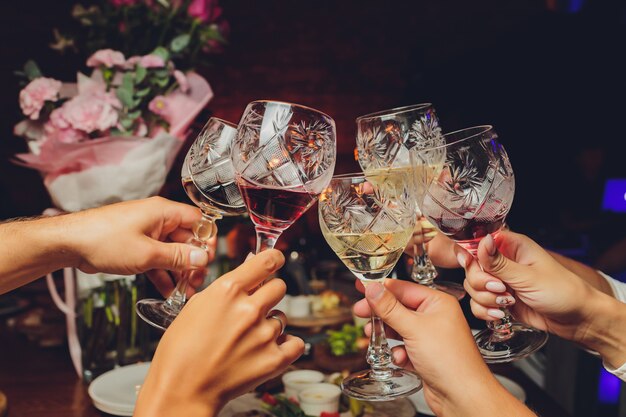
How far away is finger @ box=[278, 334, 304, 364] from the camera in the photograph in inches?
37.4

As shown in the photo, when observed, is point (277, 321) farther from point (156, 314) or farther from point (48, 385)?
point (48, 385)

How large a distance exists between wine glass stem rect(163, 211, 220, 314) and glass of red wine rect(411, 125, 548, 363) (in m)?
0.49

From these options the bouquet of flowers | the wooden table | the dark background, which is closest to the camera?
the wooden table

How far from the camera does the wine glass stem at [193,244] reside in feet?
4.05

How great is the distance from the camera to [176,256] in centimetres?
120

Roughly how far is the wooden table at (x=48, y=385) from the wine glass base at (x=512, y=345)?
1.13 ft

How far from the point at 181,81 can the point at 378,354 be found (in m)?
1.21

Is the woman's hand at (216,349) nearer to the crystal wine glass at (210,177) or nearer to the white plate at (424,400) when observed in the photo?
the crystal wine glass at (210,177)

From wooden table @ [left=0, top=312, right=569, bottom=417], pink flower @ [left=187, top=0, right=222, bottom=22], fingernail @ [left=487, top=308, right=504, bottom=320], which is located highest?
pink flower @ [left=187, top=0, right=222, bottom=22]

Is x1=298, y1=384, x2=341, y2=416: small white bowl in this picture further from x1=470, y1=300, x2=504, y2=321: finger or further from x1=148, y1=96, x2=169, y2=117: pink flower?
x1=148, y1=96, x2=169, y2=117: pink flower

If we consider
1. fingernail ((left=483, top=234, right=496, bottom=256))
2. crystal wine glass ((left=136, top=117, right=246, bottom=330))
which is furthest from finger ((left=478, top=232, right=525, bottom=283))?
crystal wine glass ((left=136, top=117, right=246, bottom=330))

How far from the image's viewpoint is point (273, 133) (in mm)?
995

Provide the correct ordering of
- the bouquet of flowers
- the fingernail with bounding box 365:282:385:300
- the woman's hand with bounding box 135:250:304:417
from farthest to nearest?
the bouquet of flowers → the fingernail with bounding box 365:282:385:300 → the woman's hand with bounding box 135:250:304:417

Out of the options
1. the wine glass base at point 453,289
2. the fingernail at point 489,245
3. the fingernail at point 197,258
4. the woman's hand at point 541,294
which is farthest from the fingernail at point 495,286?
the fingernail at point 197,258
